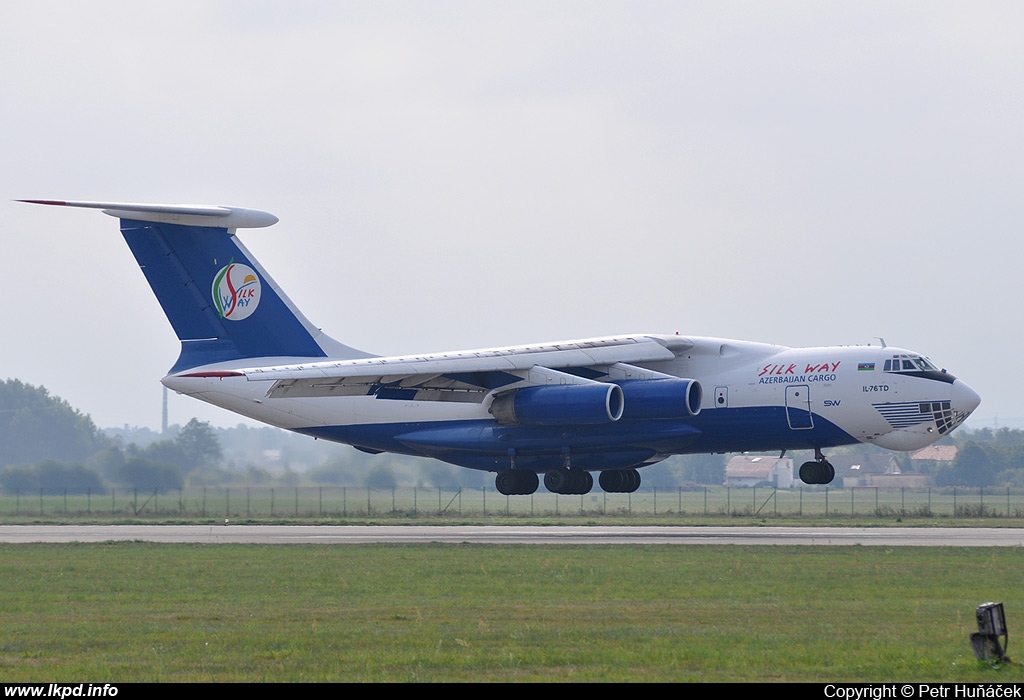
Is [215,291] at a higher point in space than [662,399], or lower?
higher

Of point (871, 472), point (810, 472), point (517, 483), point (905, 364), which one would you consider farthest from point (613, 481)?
point (871, 472)

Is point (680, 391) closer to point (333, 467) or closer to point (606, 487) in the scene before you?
point (606, 487)

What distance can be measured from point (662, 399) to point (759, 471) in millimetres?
43093

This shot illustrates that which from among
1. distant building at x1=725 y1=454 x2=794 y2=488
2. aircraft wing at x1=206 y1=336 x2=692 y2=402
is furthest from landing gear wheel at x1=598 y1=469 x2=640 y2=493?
distant building at x1=725 y1=454 x2=794 y2=488

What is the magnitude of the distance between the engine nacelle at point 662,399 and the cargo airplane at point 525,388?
1.0 inches

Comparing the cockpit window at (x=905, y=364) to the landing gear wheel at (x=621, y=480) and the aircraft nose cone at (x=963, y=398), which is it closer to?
the aircraft nose cone at (x=963, y=398)

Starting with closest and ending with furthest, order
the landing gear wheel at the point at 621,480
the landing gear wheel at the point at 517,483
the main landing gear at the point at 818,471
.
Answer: the main landing gear at the point at 818,471
the landing gear wheel at the point at 517,483
the landing gear wheel at the point at 621,480

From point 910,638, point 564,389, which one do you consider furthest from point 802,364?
point 910,638

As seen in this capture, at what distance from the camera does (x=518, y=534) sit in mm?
25062

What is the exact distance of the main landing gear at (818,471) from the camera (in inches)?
970

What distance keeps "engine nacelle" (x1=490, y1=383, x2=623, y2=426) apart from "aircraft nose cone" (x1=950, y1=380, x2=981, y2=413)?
19.7 ft

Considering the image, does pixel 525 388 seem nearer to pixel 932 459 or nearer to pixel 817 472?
pixel 817 472

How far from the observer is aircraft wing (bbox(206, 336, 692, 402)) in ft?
79.8

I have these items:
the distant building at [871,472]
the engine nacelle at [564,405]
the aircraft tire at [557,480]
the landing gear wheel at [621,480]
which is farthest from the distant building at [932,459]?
the engine nacelle at [564,405]
